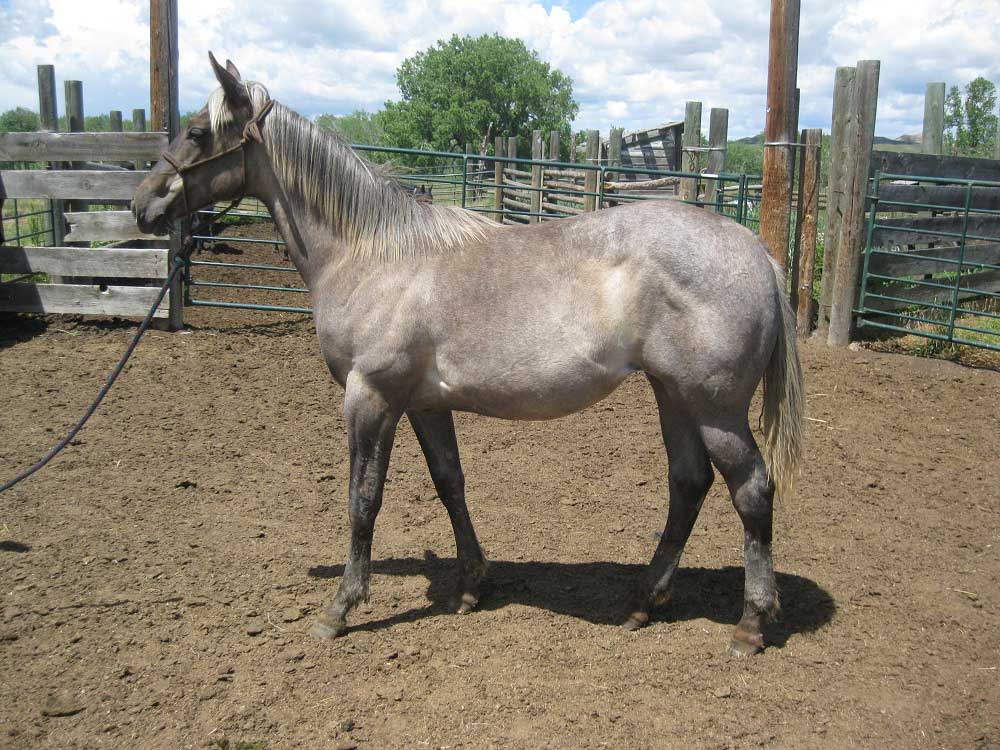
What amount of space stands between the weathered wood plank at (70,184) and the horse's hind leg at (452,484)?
5.86 metres

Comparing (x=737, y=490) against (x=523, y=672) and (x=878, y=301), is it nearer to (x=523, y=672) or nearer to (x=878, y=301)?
(x=523, y=672)

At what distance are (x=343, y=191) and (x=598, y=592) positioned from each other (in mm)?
2134

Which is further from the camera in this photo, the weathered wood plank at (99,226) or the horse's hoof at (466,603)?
the weathered wood plank at (99,226)

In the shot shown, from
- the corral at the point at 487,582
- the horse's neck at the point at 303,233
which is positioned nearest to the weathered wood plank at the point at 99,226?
the corral at the point at 487,582

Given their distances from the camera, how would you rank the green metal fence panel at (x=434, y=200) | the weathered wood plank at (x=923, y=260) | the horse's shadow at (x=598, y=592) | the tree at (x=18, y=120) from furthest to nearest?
the tree at (x=18, y=120)
the weathered wood plank at (x=923, y=260)
the green metal fence panel at (x=434, y=200)
the horse's shadow at (x=598, y=592)

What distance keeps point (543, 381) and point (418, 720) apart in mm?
1290

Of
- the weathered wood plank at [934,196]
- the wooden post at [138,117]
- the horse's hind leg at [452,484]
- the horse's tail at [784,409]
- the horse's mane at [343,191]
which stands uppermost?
the wooden post at [138,117]

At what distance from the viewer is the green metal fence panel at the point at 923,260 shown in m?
8.00

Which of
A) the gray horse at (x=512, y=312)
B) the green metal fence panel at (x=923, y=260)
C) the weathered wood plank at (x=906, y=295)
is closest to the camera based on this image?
the gray horse at (x=512, y=312)

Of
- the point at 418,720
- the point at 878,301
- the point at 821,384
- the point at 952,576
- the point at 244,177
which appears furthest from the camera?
the point at 878,301

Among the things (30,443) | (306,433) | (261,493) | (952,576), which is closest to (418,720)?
(261,493)

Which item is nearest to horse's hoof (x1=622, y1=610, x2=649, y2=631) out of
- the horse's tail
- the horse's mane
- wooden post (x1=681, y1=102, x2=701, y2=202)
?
the horse's tail

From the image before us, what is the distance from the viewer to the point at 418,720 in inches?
111

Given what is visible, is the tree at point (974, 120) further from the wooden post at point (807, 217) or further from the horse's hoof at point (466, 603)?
the horse's hoof at point (466, 603)
